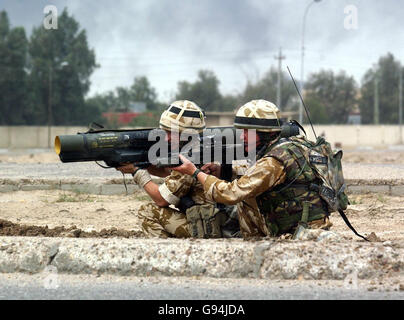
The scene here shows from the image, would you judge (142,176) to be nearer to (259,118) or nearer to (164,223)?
(164,223)

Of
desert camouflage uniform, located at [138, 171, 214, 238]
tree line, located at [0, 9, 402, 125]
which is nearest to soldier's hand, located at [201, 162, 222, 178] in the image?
desert camouflage uniform, located at [138, 171, 214, 238]

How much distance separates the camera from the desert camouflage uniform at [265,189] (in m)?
3.95

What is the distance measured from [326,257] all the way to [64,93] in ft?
143

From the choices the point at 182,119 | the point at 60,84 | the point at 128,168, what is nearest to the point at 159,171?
the point at 128,168

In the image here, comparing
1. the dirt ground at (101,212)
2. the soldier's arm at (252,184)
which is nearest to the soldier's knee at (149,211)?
the dirt ground at (101,212)

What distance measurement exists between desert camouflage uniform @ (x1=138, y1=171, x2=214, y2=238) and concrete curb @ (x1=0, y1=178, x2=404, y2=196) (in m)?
3.90

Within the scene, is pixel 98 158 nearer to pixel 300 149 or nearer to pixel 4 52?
pixel 300 149

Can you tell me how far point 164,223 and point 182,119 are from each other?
91cm

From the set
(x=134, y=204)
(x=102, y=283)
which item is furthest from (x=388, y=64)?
(x=102, y=283)

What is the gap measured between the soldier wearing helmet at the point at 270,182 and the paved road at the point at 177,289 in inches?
25.2

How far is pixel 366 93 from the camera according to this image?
2562 inches

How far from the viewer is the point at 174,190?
4629 mm

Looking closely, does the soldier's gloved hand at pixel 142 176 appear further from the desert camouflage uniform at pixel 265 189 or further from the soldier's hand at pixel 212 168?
the desert camouflage uniform at pixel 265 189

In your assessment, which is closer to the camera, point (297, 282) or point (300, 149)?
point (297, 282)
